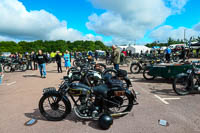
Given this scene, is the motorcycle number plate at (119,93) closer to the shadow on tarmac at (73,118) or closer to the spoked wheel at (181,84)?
the shadow on tarmac at (73,118)

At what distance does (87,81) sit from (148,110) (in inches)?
85.9

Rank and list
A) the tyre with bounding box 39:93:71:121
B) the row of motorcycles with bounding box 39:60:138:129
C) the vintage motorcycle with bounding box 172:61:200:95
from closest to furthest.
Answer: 1. the row of motorcycles with bounding box 39:60:138:129
2. the tyre with bounding box 39:93:71:121
3. the vintage motorcycle with bounding box 172:61:200:95

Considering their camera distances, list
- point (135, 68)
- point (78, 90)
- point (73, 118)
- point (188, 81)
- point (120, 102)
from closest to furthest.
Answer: point (78, 90)
point (120, 102)
point (73, 118)
point (188, 81)
point (135, 68)

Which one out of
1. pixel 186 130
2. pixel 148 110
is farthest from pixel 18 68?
pixel 186 130

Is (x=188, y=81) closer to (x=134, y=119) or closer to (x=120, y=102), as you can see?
(x=134, y=119)

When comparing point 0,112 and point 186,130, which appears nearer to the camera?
point 186,130

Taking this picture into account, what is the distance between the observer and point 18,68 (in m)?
9.88

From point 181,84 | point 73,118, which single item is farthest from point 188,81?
point 73,118

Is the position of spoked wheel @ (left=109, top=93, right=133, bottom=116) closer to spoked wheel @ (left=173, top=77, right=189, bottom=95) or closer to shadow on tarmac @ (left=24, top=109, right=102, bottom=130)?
shadow on tarmac @ (left=24, top=109, right=102, bottom=130)

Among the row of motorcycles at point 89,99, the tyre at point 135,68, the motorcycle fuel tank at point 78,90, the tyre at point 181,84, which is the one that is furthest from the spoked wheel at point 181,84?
the tyre at point 135,68

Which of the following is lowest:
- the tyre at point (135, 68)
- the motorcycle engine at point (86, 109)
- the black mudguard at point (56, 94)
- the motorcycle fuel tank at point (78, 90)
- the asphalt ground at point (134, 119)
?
the asphalt ground at point (134, 119)

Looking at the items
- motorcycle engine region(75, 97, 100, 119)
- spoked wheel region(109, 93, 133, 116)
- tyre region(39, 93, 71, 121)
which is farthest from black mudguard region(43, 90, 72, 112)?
spoked wheel region(109, 93, 133, 116)

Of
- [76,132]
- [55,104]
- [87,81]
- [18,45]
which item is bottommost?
[76,132]

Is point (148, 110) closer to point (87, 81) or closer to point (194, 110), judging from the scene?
point (194, 110)
